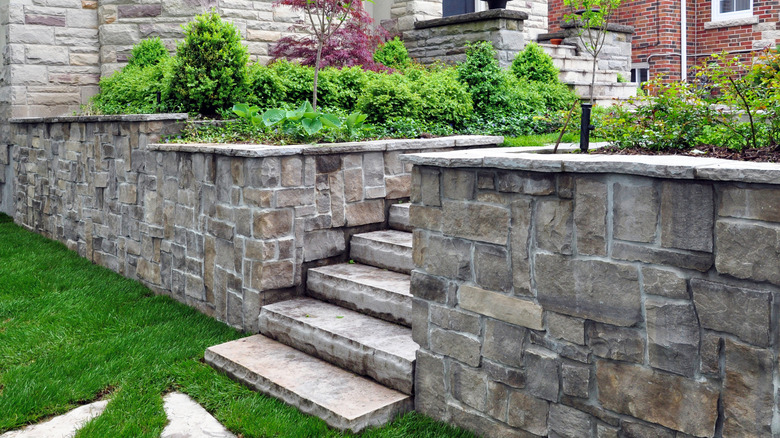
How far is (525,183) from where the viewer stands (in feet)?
10.1

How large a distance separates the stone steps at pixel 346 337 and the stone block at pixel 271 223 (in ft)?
1.51

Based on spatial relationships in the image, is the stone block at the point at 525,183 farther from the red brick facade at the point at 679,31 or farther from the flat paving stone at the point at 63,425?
the red brick facade at the point at 679,31

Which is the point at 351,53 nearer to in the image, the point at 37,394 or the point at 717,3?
the point at 37,394

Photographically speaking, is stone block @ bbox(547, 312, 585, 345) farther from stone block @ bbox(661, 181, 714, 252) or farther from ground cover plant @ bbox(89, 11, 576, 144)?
ground cover plant @ bbox(89, 11, 576, 144)

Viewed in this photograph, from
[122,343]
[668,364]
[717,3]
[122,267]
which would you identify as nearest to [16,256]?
[122,267]

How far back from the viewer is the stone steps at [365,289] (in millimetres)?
4242

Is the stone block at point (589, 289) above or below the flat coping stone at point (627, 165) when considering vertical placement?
below

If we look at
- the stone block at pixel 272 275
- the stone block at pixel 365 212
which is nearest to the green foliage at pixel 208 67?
the stone block at pixel 365 212

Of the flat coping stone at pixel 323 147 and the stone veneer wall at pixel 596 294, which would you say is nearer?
the stone veneer wall at pixel 596 294

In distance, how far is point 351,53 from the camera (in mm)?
9086

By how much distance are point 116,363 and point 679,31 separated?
42.3 ft

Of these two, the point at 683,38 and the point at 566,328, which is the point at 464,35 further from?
the point at 566,328

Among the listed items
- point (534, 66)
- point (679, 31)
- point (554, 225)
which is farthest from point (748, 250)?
point (679, 31)

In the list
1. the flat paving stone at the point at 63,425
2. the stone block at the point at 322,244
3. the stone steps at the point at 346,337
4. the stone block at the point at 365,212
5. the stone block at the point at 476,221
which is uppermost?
the stone block at the point at 476,221
